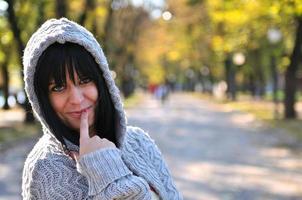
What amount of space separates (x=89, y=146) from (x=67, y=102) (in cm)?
18

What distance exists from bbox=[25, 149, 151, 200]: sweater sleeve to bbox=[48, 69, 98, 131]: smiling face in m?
0.15

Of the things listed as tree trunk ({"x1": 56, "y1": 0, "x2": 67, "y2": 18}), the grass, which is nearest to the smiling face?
the grass

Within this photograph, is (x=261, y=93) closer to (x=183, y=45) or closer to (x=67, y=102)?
(x=183, y=45)

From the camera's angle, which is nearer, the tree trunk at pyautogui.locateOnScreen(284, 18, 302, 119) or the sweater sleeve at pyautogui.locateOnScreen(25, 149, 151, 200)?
the sweater sleeve at pyautogui.locateOnScreen(25, 149, 151, 200)

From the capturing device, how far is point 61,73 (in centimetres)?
196

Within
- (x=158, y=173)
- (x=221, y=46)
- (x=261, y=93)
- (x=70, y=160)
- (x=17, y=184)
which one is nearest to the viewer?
(x=70, y=160)

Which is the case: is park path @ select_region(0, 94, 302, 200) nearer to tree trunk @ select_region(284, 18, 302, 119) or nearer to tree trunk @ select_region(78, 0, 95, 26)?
tree trunk @ select_region(284, 18, 302, 119)

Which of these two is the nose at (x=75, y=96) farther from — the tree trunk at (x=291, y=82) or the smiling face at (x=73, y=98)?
the tree trunk at (x=291, y=82)

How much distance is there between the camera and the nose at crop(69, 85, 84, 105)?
1.97 metres

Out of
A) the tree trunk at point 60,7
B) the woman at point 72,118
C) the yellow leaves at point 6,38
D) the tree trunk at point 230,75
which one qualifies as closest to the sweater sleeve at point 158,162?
the woman at point 72,118

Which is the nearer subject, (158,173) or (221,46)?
(158,173)

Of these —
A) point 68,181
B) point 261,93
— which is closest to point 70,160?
point 68,181

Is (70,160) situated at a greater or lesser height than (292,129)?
greater

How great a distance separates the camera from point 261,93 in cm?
5556
